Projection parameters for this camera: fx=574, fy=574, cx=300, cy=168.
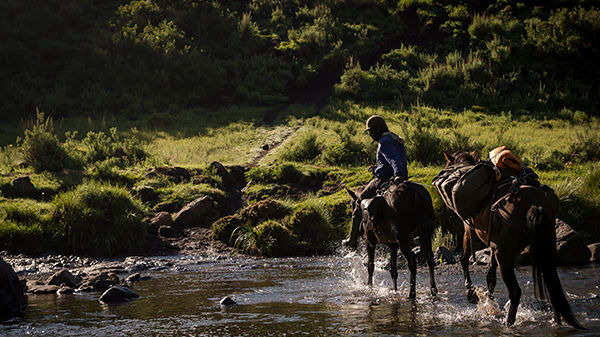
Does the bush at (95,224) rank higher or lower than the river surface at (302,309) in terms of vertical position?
higher

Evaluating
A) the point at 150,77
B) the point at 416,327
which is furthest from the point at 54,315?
the point at 150,77

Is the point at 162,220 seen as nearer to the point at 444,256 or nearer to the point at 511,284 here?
the point at 444,256

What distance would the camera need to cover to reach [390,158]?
351 inches

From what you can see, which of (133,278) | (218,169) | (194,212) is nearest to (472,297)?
(133,278)

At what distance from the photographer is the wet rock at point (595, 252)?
35.8ft

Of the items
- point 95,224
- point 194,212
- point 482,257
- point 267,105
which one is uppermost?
point 267,105

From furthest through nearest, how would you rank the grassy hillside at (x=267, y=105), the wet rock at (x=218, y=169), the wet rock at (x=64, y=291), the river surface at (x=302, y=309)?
1. the wet rock at (x=218, y=169)
2. the grassy hillside at (x=267, y=105)
3. the wet rock at (x=64, y=291)
4. the river surface at (x=302, y=309)

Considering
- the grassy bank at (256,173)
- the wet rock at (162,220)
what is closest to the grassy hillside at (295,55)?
the grassy bank at (256,173)

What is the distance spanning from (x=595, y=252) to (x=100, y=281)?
918 centimetres

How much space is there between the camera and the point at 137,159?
20.8 metres

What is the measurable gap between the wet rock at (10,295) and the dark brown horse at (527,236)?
21.3ft

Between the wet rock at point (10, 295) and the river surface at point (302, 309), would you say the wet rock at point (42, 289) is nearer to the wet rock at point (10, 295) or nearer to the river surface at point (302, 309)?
the river surface at point (302, 309)

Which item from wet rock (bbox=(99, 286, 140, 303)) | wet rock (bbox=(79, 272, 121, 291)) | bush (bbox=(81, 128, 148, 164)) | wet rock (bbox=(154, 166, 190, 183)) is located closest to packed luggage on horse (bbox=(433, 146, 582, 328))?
wet rock (bbox=(99, 286, 140, 303))

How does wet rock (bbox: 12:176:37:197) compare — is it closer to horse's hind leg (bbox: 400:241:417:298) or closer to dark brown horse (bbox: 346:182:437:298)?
dark brown horse (bbox: 346:182:437:298)
